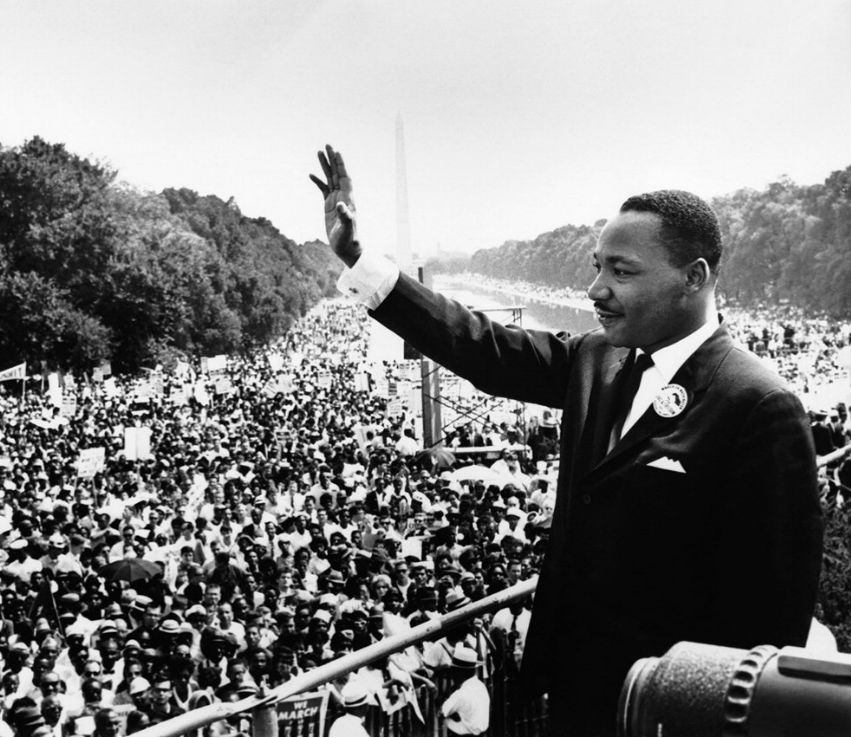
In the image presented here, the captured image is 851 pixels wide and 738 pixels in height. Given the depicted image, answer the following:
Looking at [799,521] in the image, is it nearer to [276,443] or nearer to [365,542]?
[365,542]

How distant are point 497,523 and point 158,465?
6.44 metres

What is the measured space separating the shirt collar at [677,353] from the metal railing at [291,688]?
81cm

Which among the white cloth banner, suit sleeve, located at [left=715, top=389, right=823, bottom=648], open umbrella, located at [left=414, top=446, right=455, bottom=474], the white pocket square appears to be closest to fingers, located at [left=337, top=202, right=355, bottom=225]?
the white pocket square

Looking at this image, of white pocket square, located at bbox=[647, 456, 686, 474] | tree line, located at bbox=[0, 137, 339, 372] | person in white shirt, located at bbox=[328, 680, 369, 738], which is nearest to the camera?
white pocket square, located at bbox=[647, 456, 686, 474]

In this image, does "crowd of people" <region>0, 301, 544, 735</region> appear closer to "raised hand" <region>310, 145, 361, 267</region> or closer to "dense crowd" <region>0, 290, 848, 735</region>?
"dense crowd" <region>0, 290, 848, 735</region>

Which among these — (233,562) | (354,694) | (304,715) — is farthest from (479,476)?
(304,715)

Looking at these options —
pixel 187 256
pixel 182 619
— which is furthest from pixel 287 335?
pixel 182 619

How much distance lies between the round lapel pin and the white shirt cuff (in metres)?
0.56

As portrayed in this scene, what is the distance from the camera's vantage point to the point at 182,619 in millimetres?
7820

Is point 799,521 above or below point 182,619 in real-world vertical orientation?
above

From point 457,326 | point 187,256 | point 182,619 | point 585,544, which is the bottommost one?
point 182,619

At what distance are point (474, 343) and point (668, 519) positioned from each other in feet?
1.72

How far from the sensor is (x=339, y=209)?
2105 mm

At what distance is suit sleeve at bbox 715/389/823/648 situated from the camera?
1.73 metres
